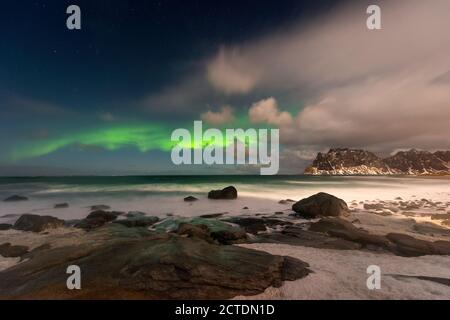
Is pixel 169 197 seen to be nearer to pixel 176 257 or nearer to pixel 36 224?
pixel 36 224

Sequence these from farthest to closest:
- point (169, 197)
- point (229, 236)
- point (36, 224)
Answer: point (169, 197)
point (36, 224)
point (229, 236)

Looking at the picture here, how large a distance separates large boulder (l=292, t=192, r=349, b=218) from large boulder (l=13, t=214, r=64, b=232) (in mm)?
19034

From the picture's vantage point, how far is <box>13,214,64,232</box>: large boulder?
16.5 m

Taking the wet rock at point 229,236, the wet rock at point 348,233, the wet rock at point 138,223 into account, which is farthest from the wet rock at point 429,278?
the wet rock at point 138,223

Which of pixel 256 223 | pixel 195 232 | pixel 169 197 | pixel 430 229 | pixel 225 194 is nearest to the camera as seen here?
pixel 195 232

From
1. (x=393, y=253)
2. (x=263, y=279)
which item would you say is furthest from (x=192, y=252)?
(x=393, y=253)

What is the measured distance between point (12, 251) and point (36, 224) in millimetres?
5525

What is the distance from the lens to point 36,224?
1670cm

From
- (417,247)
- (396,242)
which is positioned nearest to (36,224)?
(396,242)

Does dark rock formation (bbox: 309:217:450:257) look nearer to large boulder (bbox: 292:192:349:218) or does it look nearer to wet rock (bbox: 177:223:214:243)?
large boulder (bbox: 292:192:349:218)

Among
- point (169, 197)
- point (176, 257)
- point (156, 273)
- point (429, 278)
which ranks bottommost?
point (169, 197)

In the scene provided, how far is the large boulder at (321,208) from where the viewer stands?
21.4 metres

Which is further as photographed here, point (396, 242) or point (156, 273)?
point (396, 242)
